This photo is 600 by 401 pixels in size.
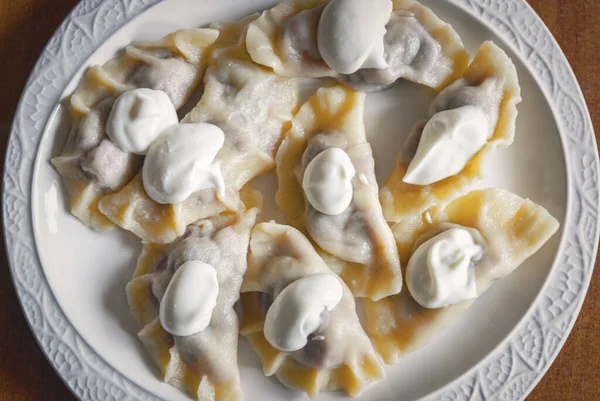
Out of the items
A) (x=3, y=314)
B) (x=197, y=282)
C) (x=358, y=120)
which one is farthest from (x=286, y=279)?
(x=3, y=314)

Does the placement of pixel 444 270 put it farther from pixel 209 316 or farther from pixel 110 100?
pixel 110 100

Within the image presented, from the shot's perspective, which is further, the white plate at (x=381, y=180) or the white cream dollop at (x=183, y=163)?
the white plate at (x=381, y=180)

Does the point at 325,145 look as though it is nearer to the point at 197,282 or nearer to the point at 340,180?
the point at 340,180

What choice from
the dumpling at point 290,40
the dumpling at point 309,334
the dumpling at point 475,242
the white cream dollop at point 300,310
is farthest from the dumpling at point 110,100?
the dumpling at point 475,242

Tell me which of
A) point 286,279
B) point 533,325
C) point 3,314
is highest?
point 286,279

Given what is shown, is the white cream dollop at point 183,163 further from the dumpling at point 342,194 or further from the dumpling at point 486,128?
the dumpling at point 486,128

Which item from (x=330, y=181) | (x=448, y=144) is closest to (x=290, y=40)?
(x=330, y=181)

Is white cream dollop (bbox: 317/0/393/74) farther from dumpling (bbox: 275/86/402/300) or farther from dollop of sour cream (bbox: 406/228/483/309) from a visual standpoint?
dollop of sour cream (bbox: 406/228/483/309)
